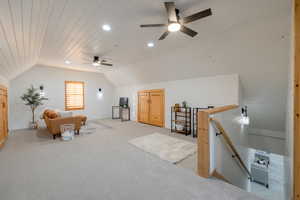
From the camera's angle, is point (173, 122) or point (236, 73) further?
point (173, 122)

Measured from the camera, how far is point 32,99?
5.39 metres

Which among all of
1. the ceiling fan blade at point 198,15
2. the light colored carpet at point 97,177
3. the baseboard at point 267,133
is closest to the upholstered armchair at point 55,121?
the light colored carpet at point 97,177

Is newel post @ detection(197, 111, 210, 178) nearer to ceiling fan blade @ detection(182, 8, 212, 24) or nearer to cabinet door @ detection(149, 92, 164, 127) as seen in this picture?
ceiling fan blade @ detection(182, 8, 212, 24)

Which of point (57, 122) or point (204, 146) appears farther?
point (57, 122)

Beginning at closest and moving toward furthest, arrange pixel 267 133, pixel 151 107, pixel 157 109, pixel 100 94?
pixel 267 133 < pixel 157 109 < pixel 151 107 < pixel 100 94

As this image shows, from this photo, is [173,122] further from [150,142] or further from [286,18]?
[286,18]

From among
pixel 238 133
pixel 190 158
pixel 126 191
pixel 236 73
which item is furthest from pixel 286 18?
pixel 126 191

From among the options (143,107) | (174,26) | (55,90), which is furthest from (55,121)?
(174,26)

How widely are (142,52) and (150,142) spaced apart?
9.65 ft

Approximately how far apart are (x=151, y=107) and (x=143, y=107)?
0.59 m

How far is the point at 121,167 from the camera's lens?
2.58 m

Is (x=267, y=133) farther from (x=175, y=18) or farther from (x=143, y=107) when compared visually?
(x=175, y=18)

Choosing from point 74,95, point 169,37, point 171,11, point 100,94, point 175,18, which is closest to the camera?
point 171,11

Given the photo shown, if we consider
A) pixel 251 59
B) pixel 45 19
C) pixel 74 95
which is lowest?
pixel 74 95
